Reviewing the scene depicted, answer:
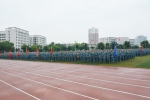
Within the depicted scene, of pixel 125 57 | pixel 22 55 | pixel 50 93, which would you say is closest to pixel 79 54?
pixel 125 57

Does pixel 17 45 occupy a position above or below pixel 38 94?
above

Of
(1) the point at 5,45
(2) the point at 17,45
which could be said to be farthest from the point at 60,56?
(2) the point at 17,45

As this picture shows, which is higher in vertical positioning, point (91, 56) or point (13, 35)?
point (13, 35)

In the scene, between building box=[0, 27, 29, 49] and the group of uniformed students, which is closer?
the group of uniformed students

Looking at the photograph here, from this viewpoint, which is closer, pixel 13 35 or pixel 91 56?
pixel 91 56

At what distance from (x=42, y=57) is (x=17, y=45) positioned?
2932 inches

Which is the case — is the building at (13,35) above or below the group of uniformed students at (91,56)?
above

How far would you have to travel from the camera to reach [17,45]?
93.2 metres

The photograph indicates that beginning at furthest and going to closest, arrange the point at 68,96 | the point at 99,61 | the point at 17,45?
the point at 17,45
the point at 99,61
the point at 68,96

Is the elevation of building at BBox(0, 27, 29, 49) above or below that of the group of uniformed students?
above

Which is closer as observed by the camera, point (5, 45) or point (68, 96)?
point (68, 96)

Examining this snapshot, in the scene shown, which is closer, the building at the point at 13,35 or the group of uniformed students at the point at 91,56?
the group of uniformed students at the point at 91,56

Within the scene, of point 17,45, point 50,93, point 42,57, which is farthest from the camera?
point 17,45

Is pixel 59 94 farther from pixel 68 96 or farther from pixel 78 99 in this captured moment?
pixel 78 99
